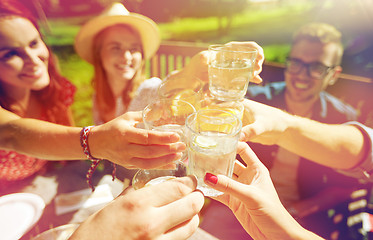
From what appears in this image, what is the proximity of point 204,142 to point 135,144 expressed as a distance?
344mm

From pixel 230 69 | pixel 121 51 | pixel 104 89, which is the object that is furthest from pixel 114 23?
pixel 230 69

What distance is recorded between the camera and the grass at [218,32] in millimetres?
6129

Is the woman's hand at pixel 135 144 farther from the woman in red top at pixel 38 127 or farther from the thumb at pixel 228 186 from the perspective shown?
the thumb at pixel 228 186

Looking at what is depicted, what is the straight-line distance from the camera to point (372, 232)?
190 cm

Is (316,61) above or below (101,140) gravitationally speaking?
above

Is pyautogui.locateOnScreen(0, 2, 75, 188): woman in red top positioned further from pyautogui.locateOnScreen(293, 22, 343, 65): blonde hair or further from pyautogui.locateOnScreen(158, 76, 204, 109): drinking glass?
pyautogui.locateOnScreen(293, 22, 343, 65): blonde hair

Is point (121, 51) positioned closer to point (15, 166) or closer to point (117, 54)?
point (117, 54)

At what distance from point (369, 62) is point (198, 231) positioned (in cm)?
378

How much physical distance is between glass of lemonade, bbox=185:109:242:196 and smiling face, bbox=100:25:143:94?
1.58m

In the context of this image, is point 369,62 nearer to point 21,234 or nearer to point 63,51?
point 21,234

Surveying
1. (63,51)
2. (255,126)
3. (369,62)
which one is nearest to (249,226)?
(255,126)

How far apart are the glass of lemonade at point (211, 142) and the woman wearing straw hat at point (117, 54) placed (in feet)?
4.16

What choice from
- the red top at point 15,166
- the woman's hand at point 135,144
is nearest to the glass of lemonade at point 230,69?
the woman's hand at point 135,144

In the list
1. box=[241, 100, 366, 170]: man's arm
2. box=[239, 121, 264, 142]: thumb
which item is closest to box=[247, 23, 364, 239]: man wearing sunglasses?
box=[241, 100, 366, 170]: man's arm
